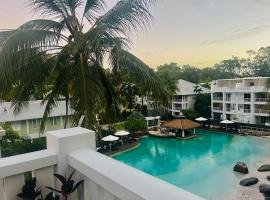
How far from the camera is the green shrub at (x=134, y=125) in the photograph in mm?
24500

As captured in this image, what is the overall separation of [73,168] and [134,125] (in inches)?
907

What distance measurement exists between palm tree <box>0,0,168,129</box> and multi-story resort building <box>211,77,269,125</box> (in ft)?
80.0

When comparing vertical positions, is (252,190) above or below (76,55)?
below

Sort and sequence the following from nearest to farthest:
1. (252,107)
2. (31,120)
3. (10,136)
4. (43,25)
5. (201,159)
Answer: (43,25)
(10,136)
(201,159)
(31,120)
(252,107)

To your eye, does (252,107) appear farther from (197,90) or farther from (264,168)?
(264,168)

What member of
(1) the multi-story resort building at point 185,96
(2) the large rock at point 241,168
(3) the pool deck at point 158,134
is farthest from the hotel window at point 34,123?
(1) the multi-story resort building at point 185,96

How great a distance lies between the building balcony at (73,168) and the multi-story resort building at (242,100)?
28.0 meters

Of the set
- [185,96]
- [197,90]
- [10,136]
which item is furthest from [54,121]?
[197,90]

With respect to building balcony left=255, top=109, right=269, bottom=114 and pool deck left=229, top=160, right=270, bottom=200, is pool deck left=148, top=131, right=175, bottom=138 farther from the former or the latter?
pool deck left=229, top=160, right=270, bottom=200

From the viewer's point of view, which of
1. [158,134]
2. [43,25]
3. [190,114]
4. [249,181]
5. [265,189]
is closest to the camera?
[43,25]

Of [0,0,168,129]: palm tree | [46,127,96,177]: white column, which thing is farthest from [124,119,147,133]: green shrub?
[46,127,96,177]: white column

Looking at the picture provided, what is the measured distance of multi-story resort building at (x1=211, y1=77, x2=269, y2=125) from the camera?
92.0 feet

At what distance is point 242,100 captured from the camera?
98.1 feet

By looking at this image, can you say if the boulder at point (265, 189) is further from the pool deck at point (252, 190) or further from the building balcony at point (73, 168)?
the building balcony at point (73, 168)
